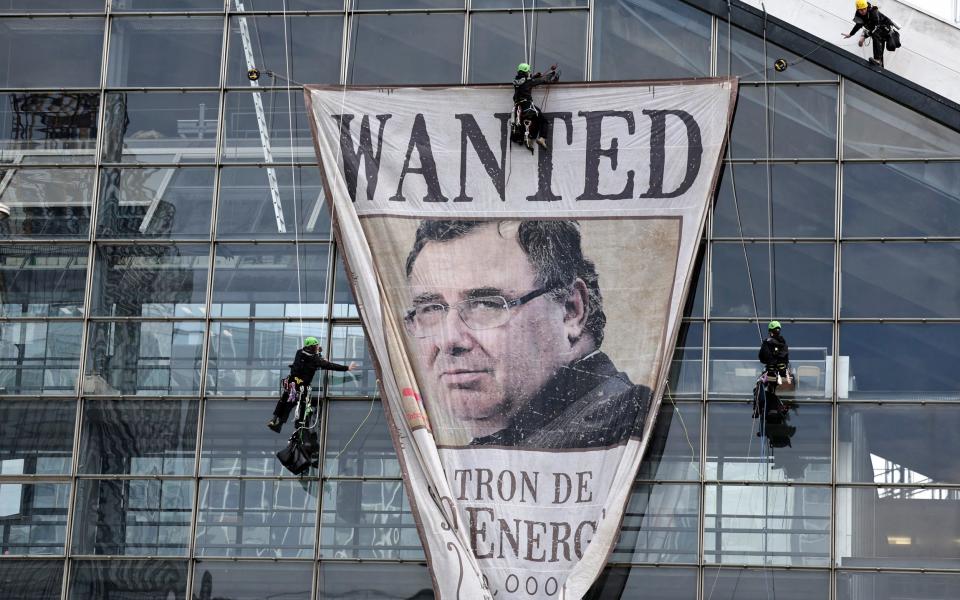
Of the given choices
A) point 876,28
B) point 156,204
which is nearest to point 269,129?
point 156,204

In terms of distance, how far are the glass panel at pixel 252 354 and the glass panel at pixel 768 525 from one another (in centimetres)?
755

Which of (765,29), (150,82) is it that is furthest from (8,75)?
(765,29)

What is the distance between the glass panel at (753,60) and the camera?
30.4 m

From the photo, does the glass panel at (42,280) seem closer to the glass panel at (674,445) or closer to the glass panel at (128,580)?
the glass panel at (128,580)

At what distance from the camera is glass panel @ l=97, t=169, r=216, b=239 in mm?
31016

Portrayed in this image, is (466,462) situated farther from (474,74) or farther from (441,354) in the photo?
(474,74)

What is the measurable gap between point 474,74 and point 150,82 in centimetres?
616

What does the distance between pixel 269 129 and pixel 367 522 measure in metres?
7.52

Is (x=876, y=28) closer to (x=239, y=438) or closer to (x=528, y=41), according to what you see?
(x=528, y=41)

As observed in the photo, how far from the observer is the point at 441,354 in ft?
96.3

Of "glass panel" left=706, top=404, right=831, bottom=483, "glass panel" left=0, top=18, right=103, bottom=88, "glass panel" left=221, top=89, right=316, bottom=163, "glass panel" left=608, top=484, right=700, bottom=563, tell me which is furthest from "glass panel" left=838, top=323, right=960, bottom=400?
"glass panel" left=0, top=18, right=103, bottom=88

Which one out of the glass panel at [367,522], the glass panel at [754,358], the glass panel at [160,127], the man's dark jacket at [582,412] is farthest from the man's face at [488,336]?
the glass panel at [160,127]

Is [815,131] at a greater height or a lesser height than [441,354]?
greater

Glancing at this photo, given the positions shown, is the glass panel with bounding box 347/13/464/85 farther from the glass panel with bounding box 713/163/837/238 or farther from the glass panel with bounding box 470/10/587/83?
the glass panel with bounding box 713/163/837/238
